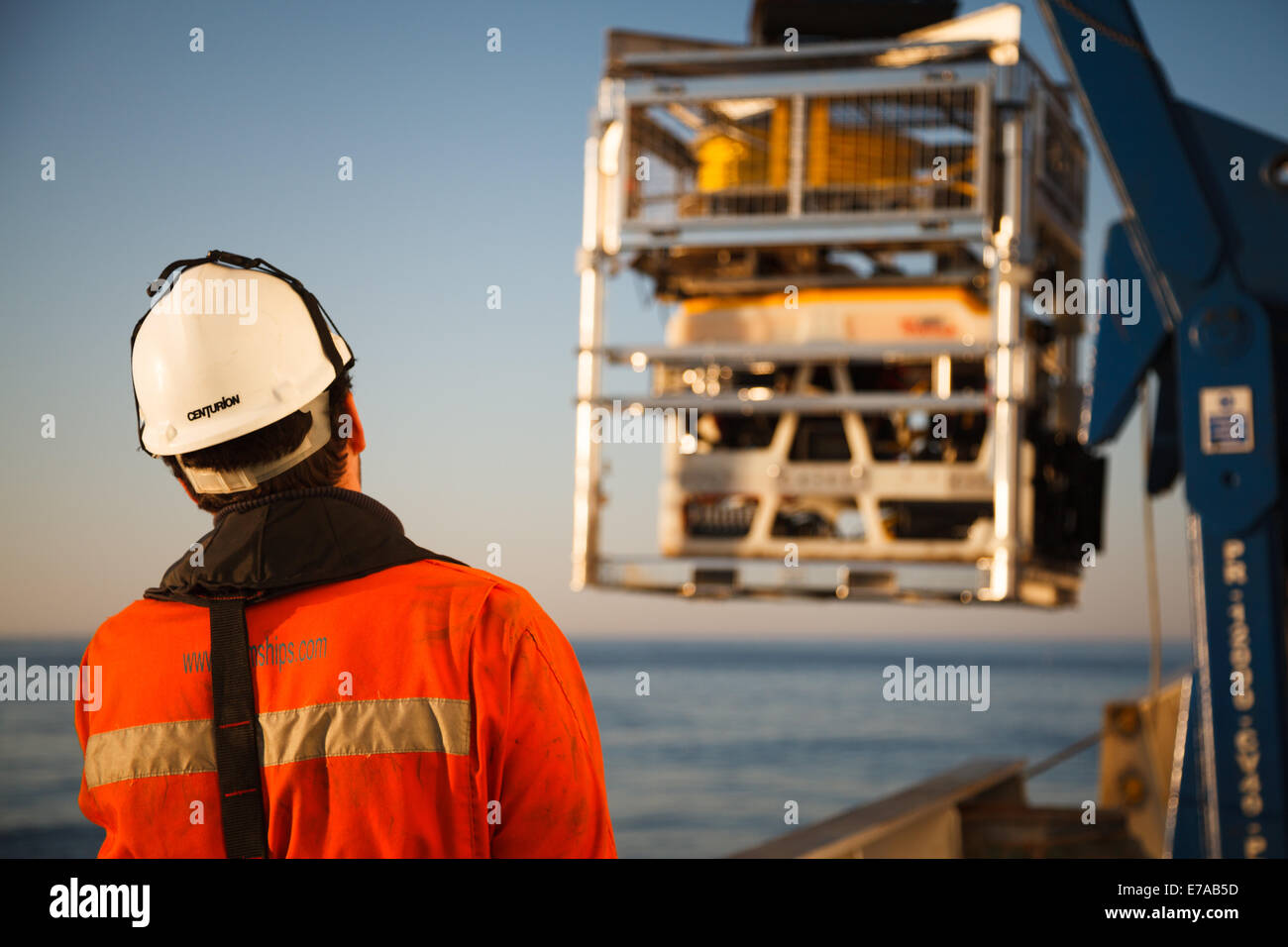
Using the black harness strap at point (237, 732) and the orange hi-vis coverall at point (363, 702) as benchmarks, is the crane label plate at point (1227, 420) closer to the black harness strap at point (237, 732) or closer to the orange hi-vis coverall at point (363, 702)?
the orange hi-vis coverall at point (363, 702)

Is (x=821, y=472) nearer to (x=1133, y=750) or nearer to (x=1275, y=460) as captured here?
(x=1133, y=750)

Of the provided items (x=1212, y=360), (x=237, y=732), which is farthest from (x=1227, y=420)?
(x=237, y=732)

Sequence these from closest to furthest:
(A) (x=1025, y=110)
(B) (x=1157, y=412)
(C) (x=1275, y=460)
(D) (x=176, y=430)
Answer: (D) (x=176, y=430)
(C) (x=1275, y=460)
(B) (x=1157, y=412)
(A) (x=1025, y=110)

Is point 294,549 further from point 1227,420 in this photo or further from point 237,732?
point 1227,420

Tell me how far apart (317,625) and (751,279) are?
647cm

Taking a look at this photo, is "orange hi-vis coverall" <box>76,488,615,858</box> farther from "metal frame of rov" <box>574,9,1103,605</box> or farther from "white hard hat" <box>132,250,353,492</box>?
"metal frame of rov" <box>574,9,1103,605</box>

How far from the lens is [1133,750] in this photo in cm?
794

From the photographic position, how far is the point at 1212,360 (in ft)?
14.8

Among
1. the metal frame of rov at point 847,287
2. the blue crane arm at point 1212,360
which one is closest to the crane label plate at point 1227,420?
the blue crane arm at point 1212,360

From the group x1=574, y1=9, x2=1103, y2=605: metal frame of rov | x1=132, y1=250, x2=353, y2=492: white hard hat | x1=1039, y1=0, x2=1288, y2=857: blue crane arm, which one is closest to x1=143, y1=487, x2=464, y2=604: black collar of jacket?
x1=132, y1=250, x2=353, y2=492: white hard hat

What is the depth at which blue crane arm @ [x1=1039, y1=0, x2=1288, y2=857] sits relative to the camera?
4.32m

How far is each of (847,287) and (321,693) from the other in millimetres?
6514

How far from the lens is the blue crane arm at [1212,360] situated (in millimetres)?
4316
